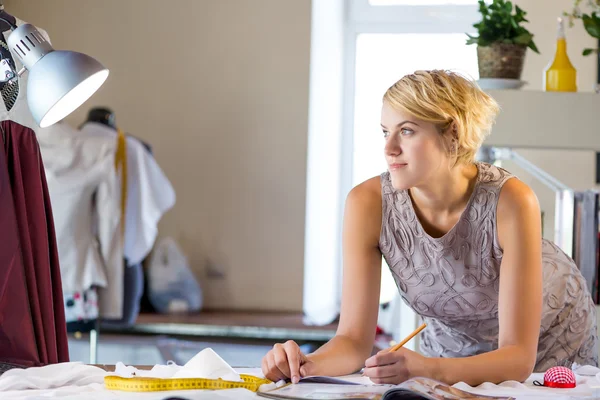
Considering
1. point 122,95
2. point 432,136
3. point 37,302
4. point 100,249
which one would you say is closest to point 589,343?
point 432,136

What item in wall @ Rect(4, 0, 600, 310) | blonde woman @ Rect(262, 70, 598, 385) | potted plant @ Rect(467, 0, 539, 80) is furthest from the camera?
wall @ Rect(4, 0, 600, 310)

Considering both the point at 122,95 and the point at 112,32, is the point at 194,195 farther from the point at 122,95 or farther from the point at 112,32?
the point at 112,32

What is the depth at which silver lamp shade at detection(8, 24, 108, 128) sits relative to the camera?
1.31 m

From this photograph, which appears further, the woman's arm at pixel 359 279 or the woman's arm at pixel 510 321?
the woman's arm at pixel 359 279

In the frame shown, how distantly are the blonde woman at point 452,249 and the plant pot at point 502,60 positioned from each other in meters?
1.09

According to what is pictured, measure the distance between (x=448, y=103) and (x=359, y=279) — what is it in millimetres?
388

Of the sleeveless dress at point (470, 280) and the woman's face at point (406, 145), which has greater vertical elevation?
the woman's face at point (406, 145)

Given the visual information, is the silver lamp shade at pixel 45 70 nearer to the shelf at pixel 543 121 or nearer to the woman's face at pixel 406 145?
the woman's face at pixel 406 145

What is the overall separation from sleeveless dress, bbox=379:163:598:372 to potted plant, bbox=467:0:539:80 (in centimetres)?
110

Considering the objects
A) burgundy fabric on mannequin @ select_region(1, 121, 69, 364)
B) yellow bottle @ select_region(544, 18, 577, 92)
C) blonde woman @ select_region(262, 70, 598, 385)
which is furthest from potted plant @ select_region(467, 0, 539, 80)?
burgundy fabric on mannequin @ select_region(1, 121, 69, 364)

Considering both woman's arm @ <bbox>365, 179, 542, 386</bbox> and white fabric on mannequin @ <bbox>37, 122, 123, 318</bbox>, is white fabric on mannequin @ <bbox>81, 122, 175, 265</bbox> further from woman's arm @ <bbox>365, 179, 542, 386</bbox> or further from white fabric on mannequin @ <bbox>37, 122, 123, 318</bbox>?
woman's arm @ <bbox>365, 179, 542, 386</bbox>

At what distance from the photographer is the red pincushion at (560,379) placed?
131 centimetres

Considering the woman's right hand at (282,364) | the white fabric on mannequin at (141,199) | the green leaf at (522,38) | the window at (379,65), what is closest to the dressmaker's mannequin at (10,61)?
the woman's right hand at (282,364)

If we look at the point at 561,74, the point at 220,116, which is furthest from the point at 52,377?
the point at 220,116
